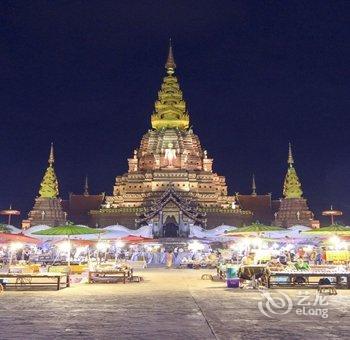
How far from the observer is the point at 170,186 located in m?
57.0

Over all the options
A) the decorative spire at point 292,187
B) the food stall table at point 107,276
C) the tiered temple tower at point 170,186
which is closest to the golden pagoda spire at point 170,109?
→ the tiered temple tower at point 170,186

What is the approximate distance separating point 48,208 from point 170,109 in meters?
21.8

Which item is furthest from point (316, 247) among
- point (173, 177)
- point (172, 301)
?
point (172, 301)

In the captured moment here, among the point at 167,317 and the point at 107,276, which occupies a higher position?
the point at 107,276

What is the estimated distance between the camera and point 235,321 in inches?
391

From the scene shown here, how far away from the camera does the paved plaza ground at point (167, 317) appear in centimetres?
855

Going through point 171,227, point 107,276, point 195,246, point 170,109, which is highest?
point 170,109

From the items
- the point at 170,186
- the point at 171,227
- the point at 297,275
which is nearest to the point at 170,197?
the point at 170,186

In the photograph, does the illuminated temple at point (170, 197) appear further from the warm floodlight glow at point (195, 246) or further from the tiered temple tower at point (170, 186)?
the warm floodlight glow at point (195, 246)

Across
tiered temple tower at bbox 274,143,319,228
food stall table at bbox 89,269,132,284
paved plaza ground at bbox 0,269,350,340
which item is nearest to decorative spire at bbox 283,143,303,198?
tiered temple tower at bbox 274,143,319,228

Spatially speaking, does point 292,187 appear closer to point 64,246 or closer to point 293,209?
point 293,209

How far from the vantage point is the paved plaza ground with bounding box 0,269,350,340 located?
8555 mm

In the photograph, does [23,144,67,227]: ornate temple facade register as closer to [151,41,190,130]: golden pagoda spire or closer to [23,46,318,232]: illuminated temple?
[23,46,318,232]: illuminated temple

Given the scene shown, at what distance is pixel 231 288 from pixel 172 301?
534 centimetres
